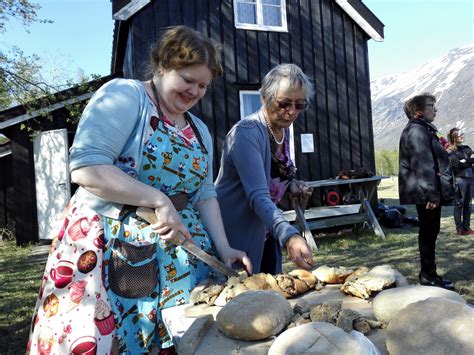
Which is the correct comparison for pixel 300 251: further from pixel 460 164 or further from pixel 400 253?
pixel 460 164

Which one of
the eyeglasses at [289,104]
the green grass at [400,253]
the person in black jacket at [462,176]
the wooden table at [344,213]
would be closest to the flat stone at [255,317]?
the eyeglasses at [289,104]

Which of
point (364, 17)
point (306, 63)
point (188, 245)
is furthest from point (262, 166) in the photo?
point (364, 17)

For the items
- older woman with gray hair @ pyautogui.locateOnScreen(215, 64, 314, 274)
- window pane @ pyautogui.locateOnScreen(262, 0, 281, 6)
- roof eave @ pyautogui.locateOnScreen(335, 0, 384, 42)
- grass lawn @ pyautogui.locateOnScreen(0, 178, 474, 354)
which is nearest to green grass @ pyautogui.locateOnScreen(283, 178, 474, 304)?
grass lawn @ pyautogui.locateOnScreen(0, 178, 474, 354)

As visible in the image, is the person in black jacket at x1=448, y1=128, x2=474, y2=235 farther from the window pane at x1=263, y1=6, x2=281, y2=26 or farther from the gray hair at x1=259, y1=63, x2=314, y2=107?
the gray hair at x1=259, y1=63, x2=314, y2=107

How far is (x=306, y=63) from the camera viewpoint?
916 centimetres

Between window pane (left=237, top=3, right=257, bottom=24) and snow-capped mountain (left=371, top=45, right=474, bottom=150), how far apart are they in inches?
1817

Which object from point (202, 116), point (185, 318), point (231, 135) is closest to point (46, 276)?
point (185, 318)

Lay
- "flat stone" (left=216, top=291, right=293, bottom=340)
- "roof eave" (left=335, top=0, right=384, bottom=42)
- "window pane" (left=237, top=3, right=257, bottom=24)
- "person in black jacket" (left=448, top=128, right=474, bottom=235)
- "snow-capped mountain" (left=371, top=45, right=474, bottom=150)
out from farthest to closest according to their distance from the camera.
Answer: "snow-capped mountain" (left=371, top=45, right=474, bottom=150) < "roof eave" (left=335, top=0, right=384, bottom=42) < "window pane" (left=237, top=3, right=257, bottom=24) < "person in black jacket" (left=448, top=128, right=474, bottom=235) < "flat stone" (left=216, top=291, right=293, bottom=340)

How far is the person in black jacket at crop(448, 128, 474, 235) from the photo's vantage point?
25.1 feet

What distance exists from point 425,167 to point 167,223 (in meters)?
3.61

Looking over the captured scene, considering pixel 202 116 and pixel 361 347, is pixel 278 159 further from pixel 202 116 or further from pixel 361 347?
pixel 202 116

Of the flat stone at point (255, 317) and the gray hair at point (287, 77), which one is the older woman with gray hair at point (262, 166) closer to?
the gray hair at point (287, 77)

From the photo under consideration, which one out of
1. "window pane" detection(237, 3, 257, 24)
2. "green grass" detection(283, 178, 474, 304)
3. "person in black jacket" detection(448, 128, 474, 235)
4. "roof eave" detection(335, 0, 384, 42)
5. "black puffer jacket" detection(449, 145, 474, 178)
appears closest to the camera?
"green grass" detection(283, 178, 474, 304)

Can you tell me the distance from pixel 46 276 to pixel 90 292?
0.16 metres
